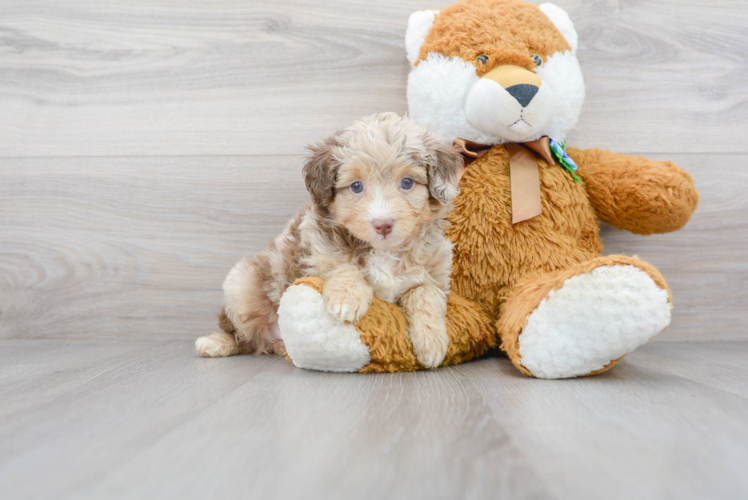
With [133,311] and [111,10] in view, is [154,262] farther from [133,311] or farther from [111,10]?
[111,10]

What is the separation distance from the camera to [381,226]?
1.09m

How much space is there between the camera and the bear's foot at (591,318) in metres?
1.02

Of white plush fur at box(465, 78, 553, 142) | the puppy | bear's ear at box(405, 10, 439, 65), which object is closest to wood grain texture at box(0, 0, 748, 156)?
bear's ear at box(405, 10, 439, 65)

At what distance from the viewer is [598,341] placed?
3.43 feet

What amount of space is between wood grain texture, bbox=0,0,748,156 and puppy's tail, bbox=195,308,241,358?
1.90 ft

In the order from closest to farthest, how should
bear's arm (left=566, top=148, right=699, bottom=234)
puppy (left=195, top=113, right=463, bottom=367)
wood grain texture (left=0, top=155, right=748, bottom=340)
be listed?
1. puppy (left=195, top=113, right=463, bottom=367)
2. bear's arm (left=566, top=148, right=699, bottom=234)
3. wood grain texture (left=0, top=155, right=748, bottom=340)

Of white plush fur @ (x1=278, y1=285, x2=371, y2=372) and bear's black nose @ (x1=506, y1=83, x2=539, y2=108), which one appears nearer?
white plush fur @ (x1=278, y1=285, x2=371, y2=372)

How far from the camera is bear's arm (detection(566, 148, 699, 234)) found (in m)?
1.37

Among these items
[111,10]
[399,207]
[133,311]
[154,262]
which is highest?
[111,10]

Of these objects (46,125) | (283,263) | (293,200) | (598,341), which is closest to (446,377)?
(598,341)

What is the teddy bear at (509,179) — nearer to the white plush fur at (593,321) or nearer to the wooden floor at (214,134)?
the white plush fur at (593,321)

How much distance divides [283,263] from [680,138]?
133 centimetres

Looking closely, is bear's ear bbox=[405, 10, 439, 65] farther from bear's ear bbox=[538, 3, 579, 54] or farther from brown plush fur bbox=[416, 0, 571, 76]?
bear's ear bbox=[538, 3, 579, 54]

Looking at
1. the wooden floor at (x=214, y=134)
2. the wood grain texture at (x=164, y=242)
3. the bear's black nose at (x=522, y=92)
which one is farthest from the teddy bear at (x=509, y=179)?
the wood grain texture at (x=164, y=242)
